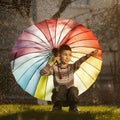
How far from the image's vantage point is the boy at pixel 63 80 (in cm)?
1008

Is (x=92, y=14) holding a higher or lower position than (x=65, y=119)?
higher

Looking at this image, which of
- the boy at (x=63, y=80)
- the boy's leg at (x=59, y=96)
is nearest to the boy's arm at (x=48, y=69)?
the boy at (x=63, y=80)

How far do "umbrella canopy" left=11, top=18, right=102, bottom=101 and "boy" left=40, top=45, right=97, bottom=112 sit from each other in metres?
0.30

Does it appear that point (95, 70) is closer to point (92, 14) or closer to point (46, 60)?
point (46, 60)

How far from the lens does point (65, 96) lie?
10.1 metres

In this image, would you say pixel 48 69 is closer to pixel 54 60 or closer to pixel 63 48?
pixel 54 60

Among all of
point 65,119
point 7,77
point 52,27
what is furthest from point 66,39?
point 7,77

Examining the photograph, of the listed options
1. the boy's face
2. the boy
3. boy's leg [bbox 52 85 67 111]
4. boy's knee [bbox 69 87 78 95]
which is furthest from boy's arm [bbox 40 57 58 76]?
boy's knee [bbox 69 87 78 95]

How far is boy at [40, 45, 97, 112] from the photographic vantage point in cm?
1008

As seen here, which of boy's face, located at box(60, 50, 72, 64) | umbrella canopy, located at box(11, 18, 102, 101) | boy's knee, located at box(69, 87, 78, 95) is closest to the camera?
boy's knee, located at box(69, 87, 78, 95)

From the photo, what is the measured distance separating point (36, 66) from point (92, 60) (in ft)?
3.52

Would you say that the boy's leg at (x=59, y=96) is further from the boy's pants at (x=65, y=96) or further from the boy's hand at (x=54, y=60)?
the boy's hand at (x=54, y=60)

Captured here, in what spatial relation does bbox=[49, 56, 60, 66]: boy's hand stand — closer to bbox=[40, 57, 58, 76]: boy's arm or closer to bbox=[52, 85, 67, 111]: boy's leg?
bbox=[40, 57, 58, 76]: boy's arm

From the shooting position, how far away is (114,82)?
22.0 m
